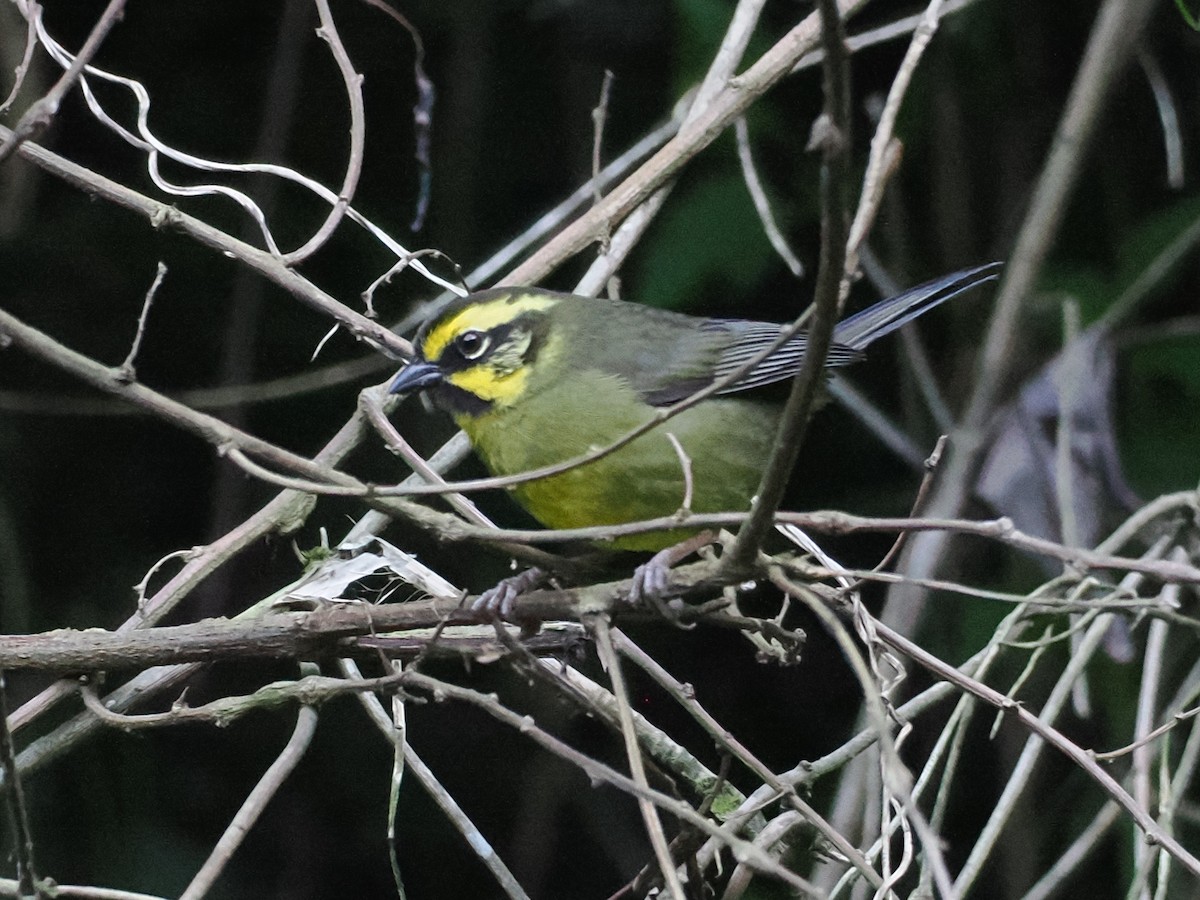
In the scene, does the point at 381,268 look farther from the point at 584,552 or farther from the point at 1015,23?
the point at 1015,23

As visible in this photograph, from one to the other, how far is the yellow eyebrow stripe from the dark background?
82cm

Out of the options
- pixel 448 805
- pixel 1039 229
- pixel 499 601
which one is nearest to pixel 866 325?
pixel 1039 229

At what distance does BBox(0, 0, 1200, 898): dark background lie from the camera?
346 cm

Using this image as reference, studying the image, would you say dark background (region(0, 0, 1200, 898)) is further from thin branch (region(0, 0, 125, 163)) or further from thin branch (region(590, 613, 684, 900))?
thin branch (region(590, 613, 684, 900))

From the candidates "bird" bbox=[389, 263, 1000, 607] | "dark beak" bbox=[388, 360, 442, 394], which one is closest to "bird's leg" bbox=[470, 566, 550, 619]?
"bird" bbox=[389, 263, 1000, 607]

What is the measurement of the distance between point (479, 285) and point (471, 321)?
0.79 meters

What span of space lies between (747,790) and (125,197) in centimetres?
258

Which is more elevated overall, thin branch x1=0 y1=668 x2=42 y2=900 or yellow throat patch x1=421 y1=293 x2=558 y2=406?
yellow throat patch x1=421 y1=293 x2=558 y2=406

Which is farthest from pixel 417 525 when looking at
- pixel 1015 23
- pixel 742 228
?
pixel 1015 23

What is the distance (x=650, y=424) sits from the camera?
148 cm

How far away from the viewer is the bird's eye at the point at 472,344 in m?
2.55

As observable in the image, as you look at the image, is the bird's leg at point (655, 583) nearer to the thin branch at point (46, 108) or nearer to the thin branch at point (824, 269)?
the thin branch at point (824, 269)

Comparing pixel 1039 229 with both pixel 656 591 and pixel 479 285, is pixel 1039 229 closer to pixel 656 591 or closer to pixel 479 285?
pixel 479 285

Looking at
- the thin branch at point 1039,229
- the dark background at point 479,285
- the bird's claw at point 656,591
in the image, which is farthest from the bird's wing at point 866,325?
the bird's claw at point 656,591
